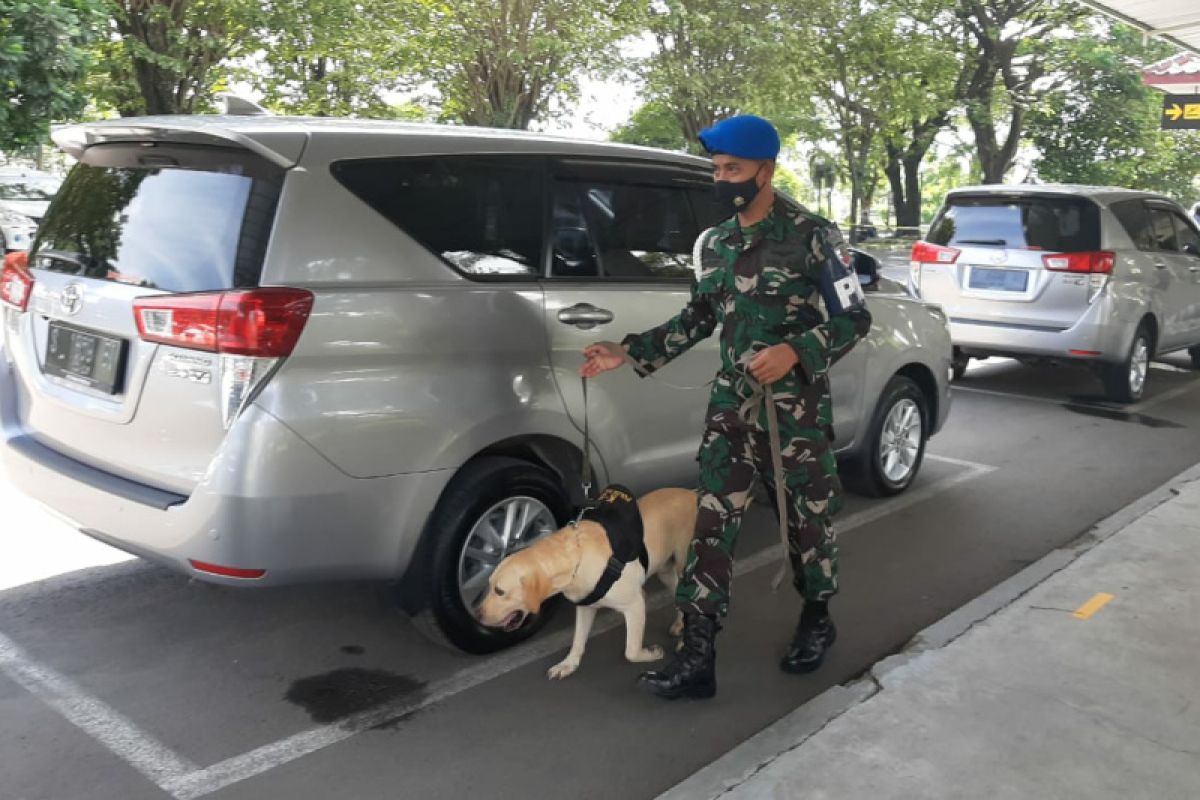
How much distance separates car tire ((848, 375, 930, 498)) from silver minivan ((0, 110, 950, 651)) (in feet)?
5.93

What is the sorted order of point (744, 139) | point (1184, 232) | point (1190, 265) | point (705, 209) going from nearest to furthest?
point (744, 139)
point (705, 209)
point (1190, 265)
point (1184, 232)

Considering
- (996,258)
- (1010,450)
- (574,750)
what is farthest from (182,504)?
(996,258)

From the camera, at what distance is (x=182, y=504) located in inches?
119

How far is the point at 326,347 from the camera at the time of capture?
9.84 ft

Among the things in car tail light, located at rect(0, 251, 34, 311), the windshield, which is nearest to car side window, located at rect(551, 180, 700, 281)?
car tail light, located at rect(0, 251, 34, 311)

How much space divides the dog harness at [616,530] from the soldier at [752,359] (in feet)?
0.67

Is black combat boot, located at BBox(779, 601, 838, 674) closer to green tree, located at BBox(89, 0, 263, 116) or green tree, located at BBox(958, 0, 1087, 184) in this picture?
green tree, located at BBox(89, 0, 263, 116)

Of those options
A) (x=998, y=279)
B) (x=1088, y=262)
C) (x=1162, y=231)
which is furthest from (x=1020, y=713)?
(x=1162, y=231)

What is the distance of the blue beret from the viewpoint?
3.07 meters

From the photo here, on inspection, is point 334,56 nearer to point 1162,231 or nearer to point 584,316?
point 1162,231

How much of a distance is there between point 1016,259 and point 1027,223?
0.30 m

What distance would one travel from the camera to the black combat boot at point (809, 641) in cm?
355

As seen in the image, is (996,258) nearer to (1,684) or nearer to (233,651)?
(233,651)

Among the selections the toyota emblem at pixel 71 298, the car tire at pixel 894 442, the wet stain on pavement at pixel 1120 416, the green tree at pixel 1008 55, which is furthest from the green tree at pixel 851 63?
the toyota emblem at pixel 71 298
